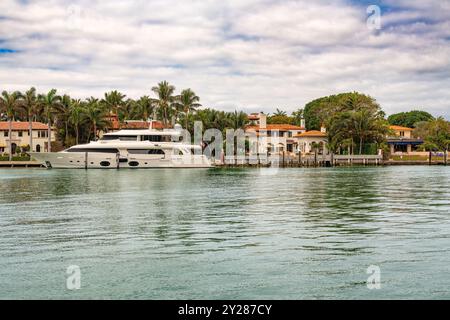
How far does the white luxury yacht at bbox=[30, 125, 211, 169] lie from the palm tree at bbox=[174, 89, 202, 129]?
78.7ft

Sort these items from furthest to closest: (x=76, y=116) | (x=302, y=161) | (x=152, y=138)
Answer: (x=76, y=116) → (x=302, y=161) → (x=152, y=138)

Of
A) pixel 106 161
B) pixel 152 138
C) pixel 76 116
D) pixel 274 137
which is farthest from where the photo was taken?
pixel 274 137

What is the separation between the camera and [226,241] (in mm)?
20219

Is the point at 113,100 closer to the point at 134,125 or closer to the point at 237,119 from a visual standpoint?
the point at 134,125

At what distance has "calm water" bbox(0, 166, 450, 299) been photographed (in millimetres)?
14461

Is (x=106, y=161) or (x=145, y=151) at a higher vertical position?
(x=145, y=151)

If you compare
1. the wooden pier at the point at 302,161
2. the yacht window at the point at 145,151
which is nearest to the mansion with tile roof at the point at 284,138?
the wooden pier at the point at 302,161

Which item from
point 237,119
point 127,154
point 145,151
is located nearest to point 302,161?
point 237,119

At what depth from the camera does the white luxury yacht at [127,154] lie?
3078 inches

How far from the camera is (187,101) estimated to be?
4075 inches

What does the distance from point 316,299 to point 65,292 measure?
5872 millimetres

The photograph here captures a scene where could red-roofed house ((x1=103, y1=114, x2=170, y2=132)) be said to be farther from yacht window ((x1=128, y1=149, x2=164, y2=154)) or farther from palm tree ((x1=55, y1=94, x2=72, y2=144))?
yacht window ((x1=128, y1=149, x2=164, y2=154))

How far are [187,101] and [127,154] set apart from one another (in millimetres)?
27205

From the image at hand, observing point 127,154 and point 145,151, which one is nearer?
point 127,154
